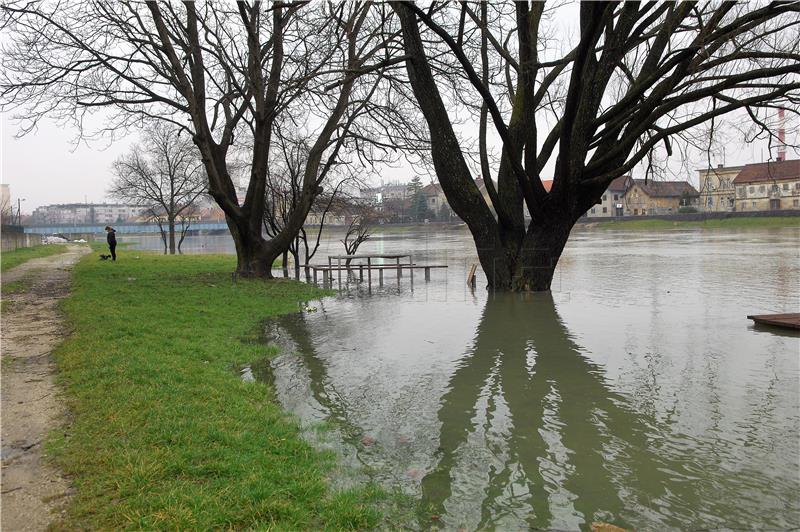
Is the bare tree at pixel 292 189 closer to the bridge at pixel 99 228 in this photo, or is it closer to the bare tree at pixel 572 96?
the bare tree at pixel 572 96

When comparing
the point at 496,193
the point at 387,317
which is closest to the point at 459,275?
the point at 496,193

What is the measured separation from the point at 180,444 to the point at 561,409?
348 cm

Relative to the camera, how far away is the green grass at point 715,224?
61000 millimetres

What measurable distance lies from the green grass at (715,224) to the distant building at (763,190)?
1624 cm

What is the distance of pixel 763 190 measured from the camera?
83812mm

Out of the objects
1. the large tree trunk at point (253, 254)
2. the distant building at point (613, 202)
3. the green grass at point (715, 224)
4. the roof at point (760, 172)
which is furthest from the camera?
the distant building at point (613, 202)

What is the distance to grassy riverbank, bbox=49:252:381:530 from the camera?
3.28 metres

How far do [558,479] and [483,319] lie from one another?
6.99 meters

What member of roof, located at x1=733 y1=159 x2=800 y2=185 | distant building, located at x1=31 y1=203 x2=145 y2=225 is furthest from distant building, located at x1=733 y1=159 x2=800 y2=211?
distant building, located at x1=31 y1=203 x2=145 y2=225

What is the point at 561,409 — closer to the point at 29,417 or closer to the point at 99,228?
the point at 29,417

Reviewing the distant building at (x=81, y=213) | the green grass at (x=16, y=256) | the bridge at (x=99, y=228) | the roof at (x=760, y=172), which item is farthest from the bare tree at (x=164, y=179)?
the distant building at (x=81, y=213)

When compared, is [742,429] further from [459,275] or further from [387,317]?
[459,275]

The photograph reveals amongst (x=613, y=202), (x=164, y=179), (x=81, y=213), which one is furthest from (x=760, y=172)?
(x=81, y=213)

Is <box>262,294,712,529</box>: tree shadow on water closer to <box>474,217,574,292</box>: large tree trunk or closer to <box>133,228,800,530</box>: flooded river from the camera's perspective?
<box>133,228,800,530</box>: flooded river
